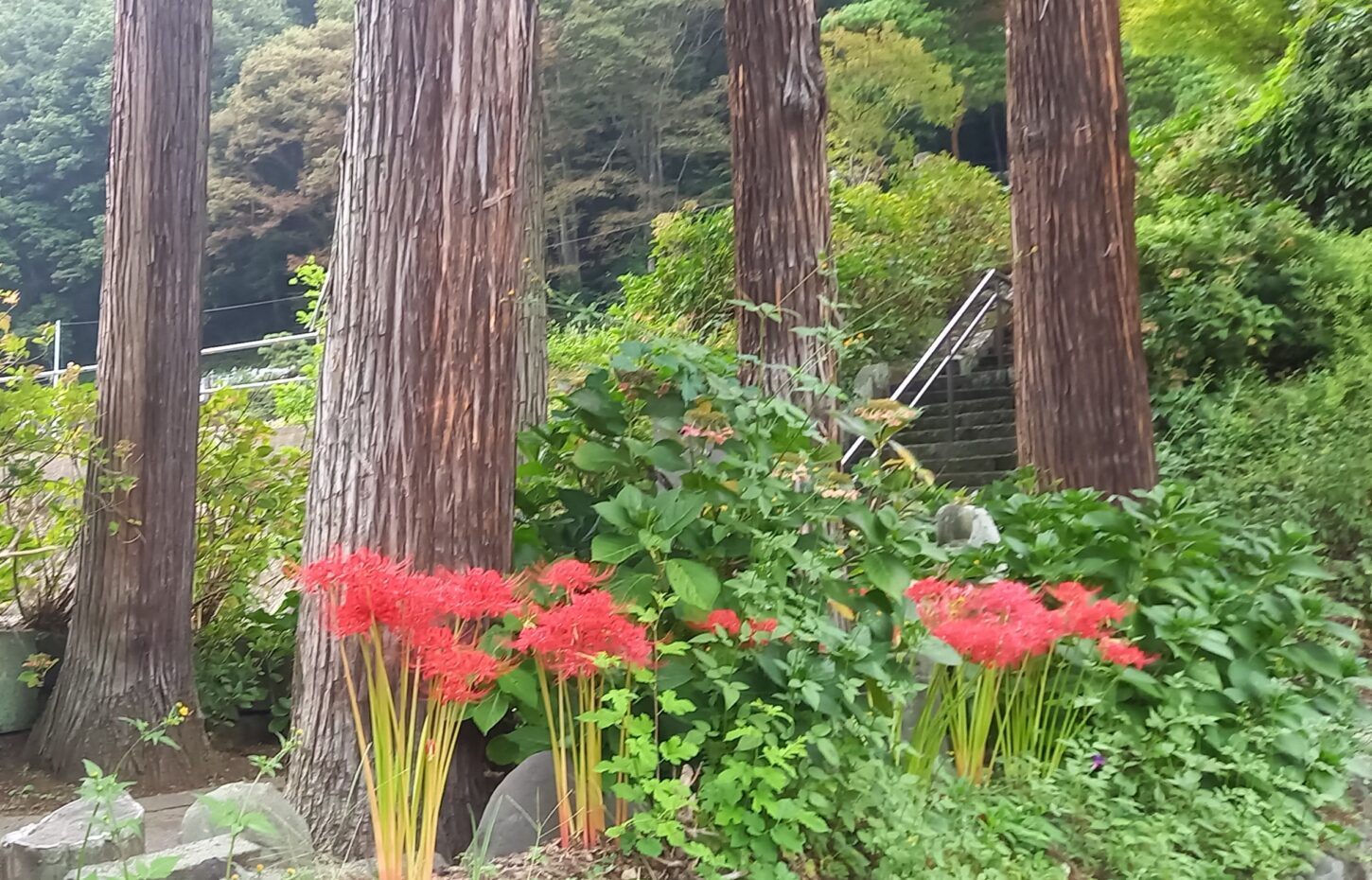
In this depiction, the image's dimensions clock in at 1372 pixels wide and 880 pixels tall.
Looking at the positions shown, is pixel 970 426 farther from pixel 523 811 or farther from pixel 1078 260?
pixel 523 811

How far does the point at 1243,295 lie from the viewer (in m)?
8.03

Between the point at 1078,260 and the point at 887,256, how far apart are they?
4.74 metres

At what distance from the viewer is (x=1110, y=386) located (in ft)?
18.1

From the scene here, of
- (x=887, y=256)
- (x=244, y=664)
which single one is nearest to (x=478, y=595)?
(x=244, y=664)

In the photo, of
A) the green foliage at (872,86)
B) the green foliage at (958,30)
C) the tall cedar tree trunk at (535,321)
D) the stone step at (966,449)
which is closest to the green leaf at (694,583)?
the tall cedar tree trunk at (535,321)

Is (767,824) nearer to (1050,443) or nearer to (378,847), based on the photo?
(378,847)

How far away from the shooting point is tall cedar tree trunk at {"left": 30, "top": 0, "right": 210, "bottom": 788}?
437cm

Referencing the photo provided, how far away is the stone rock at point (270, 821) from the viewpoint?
93.5 inches

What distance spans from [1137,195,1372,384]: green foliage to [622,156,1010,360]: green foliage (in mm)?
2269

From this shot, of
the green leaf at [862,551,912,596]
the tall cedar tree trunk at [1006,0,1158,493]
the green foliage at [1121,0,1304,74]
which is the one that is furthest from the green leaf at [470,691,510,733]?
the green foliage at [1121,0,1304,74]

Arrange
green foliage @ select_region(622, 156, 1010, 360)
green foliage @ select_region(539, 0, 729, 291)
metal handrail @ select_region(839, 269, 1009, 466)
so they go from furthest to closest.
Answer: green foliage @ select_region(539, 0, 729, 291) < green foliage @ select_region(622, 156, 1010, 360) < metal handrail @ select_region(839, 269, 1009, 466)

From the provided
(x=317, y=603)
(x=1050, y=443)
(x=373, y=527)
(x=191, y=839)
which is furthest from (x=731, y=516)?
(x=1050, y=443)

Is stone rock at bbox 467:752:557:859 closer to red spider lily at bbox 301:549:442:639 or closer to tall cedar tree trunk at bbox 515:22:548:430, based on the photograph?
Result: red spider lily at bbox 301:549:442:639

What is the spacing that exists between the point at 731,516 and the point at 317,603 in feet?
3.76
